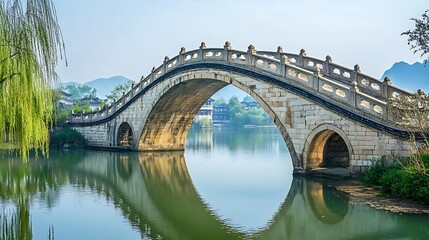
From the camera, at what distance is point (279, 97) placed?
1855cm

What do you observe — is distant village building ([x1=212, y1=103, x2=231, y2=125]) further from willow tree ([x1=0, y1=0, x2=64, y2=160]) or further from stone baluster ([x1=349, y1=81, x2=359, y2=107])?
willow tree ([x1=0, y1=0, x2=64, y2=160])

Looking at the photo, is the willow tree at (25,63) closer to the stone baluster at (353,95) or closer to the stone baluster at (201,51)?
the stone baluster at (353,95)

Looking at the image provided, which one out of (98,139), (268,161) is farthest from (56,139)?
(268,161)

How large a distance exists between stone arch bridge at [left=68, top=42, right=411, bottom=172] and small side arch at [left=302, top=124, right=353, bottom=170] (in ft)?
0.11

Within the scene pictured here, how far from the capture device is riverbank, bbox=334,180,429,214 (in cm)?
1128

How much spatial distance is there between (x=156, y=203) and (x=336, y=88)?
23.6 ft

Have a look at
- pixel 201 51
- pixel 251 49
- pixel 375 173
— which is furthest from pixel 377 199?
pixel 201 51

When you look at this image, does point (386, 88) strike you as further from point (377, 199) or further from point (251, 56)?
point (377, 199)

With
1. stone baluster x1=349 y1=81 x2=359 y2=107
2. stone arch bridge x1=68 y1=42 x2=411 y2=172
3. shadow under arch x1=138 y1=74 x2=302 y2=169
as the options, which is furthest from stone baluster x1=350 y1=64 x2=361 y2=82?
shadow under arch x1=138 y1=74 x2=302 y2=169

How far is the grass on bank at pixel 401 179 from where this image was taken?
11.5 meters

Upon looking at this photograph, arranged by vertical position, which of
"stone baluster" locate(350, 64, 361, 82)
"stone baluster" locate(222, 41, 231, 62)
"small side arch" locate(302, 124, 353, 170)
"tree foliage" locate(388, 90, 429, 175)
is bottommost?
"small side arch" locate(302, 124, 353, 170)

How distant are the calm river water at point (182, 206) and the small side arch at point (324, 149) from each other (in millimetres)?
1003

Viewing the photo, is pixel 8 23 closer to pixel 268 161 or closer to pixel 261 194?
pixel 261 194

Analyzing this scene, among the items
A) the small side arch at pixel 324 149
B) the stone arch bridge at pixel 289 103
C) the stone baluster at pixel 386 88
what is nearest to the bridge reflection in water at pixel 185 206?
the small side arch at pixel 324 149
